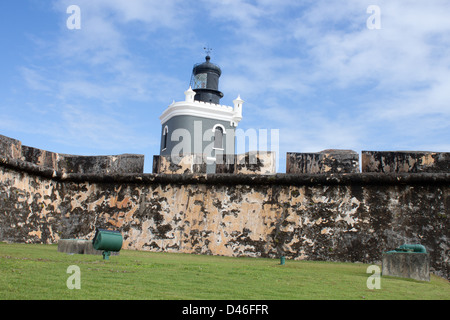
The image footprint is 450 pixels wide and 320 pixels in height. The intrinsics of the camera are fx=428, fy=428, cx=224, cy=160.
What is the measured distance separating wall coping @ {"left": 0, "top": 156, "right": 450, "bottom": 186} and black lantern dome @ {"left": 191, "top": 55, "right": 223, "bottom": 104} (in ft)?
106

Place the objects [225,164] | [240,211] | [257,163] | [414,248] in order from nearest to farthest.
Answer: [414,248], [240,211], [257,163], [225,164]

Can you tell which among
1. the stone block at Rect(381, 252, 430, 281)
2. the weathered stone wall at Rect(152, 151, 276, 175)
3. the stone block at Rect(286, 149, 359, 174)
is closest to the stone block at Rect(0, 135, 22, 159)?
the weathered stone wall at Rect(152, 151, 276, 175)

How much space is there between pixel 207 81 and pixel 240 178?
112ft

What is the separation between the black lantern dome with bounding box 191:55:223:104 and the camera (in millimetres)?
39469

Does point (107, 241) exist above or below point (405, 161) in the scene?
below

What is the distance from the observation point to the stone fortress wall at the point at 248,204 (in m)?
6.03

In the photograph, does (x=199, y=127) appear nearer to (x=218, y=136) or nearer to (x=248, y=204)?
(x=218, y=136)

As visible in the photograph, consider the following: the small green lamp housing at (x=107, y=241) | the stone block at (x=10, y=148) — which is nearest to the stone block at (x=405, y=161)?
the small green lamp housing at (x=107, y=241)

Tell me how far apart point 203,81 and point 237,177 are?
3448cm

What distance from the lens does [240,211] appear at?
6.61m

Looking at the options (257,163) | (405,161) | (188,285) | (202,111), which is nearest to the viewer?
(188,285)

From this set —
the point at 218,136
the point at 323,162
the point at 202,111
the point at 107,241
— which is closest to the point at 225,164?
the point at 323,162

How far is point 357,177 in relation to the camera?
6.23m
